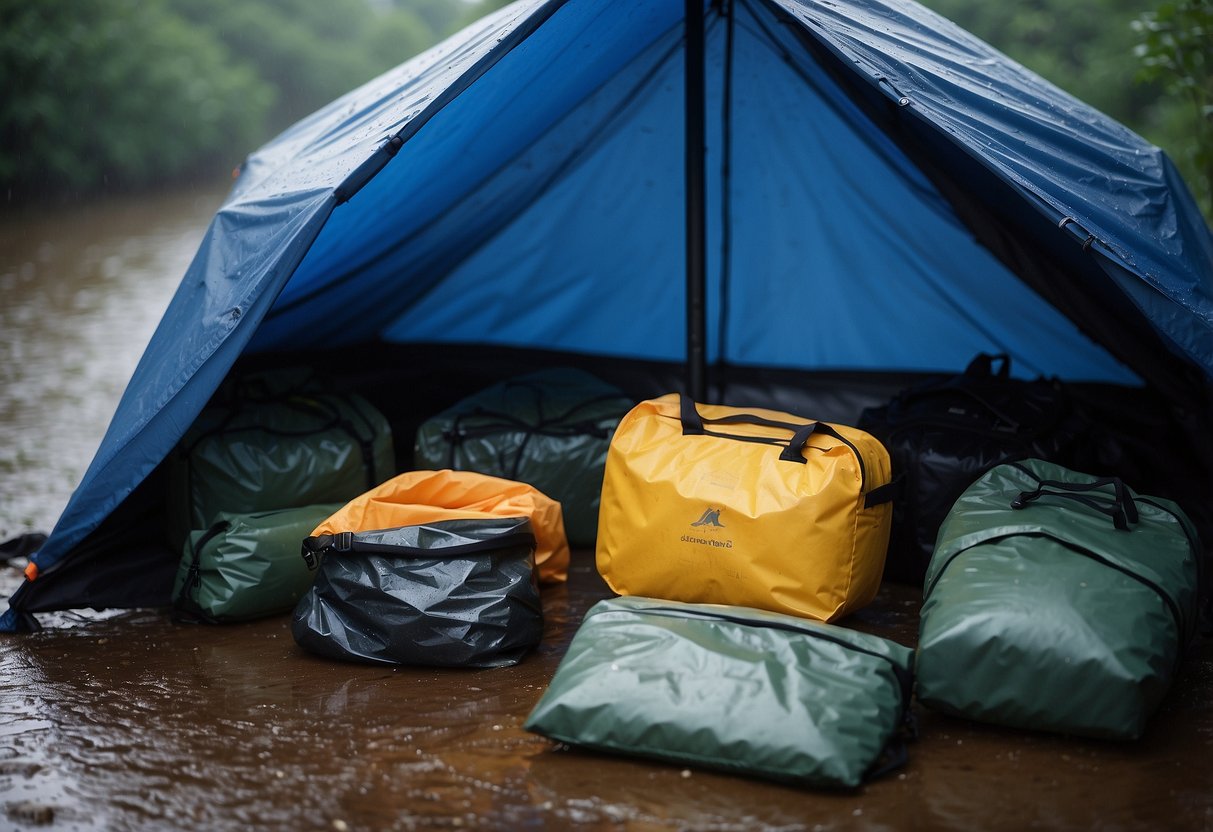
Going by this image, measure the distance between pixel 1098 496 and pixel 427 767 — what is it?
1.84 m

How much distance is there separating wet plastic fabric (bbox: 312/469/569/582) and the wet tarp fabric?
6.9 inches

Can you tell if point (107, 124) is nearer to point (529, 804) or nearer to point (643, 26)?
point (643, 26)

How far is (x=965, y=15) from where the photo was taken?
1661 centimetres

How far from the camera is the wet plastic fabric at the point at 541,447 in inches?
155

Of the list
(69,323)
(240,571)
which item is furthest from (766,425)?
(69,323)

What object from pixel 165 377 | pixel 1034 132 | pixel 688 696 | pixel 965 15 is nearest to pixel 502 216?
pixel 165 377

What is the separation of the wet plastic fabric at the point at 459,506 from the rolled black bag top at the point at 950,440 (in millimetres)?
1059

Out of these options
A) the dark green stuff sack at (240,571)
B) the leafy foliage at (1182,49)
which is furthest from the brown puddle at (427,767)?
the leafy foliage at (1182,49)

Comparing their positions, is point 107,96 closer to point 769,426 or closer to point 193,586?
point 193,586

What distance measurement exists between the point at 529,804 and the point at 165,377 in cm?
165

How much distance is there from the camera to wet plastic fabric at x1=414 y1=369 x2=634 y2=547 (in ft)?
13.0

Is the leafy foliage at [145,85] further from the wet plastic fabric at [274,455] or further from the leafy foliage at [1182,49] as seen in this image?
the leafy foliage at [1182,49]

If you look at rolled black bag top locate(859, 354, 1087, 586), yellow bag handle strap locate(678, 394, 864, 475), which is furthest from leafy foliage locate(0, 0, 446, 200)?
rolled black bag top locate(859, 354, 1087, 586)

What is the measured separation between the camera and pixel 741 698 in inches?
92.4
